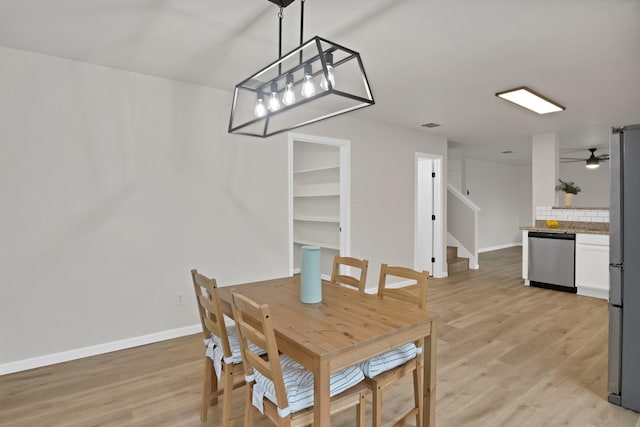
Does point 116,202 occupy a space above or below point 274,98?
below

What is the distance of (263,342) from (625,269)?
235 cm

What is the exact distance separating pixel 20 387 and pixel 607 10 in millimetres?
4640

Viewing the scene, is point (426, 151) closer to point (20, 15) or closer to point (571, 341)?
point (571, 341)

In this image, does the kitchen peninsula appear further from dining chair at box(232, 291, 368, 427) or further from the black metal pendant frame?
dining chair at box(232, 291, 368, 427)

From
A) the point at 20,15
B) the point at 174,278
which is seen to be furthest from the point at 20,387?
the point at 20,15

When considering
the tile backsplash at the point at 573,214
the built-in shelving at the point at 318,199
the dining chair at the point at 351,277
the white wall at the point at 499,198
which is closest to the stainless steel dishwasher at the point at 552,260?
the tile backsplash at the point at 573,214

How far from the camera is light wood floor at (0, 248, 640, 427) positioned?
223cm

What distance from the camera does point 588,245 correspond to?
510cm

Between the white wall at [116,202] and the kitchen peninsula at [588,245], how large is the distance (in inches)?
166

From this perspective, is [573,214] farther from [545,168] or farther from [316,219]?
[316,219]

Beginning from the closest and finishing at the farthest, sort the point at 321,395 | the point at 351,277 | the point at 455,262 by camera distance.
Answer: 1. the point at 321,395
2. the point at 351,277
3. the point at 455,262

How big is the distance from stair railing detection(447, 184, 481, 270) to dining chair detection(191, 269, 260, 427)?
5870 mm

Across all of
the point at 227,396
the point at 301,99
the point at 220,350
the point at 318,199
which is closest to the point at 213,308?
the point at 220,350

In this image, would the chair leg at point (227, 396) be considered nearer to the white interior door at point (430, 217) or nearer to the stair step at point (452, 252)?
the white interior door at point (430, 217)
